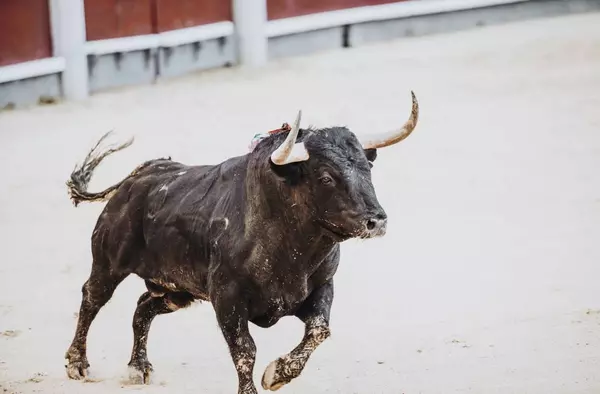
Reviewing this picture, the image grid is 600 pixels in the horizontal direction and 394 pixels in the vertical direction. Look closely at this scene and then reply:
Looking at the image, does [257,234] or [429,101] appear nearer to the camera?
[257,234]

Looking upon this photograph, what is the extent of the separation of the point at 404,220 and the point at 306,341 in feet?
10.9

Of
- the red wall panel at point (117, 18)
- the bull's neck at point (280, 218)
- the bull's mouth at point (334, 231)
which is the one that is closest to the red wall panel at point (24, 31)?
the red wall panel at point (117, 18)

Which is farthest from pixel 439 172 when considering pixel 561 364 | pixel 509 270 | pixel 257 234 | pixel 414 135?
pixel 257 234

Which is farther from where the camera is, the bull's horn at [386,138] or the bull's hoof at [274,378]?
the bull's horn at [386,138]

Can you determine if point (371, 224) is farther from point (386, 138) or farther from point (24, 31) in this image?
point (24, 31)

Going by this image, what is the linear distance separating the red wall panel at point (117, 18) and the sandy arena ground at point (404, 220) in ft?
1.54

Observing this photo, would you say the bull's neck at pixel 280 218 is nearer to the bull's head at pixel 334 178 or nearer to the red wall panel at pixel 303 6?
the bull's head at pixel 334 178

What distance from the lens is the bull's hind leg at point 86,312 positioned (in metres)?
5.81

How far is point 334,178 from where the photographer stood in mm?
4793

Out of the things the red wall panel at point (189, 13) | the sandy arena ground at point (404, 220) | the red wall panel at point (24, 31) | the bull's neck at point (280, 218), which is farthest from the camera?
the red wall panel at point (189, 13)

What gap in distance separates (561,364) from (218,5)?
281 inches

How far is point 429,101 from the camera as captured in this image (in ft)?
36.7

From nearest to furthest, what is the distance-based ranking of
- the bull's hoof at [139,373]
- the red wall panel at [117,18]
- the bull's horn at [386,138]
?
the bull's horn at [386,138]
the bull's hoof at [139,373]
the red wall panel at [117,18]

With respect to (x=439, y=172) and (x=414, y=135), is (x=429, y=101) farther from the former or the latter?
(x=439, y=172)
